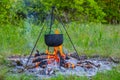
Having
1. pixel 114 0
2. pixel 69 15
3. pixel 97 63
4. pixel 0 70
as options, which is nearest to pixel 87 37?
pixel 97 63

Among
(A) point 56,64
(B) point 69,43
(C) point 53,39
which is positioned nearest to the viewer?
(C) point 53,39

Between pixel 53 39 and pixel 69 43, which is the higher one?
pixel 53 39

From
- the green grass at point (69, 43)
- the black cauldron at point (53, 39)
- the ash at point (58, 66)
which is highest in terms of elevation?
the black cauldron at point (53, 39)

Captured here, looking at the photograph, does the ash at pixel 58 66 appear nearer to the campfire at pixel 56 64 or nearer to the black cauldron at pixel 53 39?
the campfire at pixel 56 64

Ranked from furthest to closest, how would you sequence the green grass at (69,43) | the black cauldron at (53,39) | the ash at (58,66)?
the green grass at (69,43)
the black cauldron at (53,39)
the ash at (58,66)

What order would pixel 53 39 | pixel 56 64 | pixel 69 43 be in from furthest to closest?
pixel 69 43 → pixel 56 64 → pixel 53 39

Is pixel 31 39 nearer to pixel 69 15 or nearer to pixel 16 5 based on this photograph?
pixel 16 5

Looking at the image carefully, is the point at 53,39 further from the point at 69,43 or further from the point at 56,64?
the point at 69,43

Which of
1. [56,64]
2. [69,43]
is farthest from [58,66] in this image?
[69,43]

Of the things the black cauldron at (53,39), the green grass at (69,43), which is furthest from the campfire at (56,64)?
the green grass at (69,43)

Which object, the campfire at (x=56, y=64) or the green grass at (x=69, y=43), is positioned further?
the green grass at (x=69, y=43)

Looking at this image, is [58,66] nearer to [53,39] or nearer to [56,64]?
[56,64]

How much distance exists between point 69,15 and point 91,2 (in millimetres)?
735

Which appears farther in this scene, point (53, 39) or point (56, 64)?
point (56, 64)
